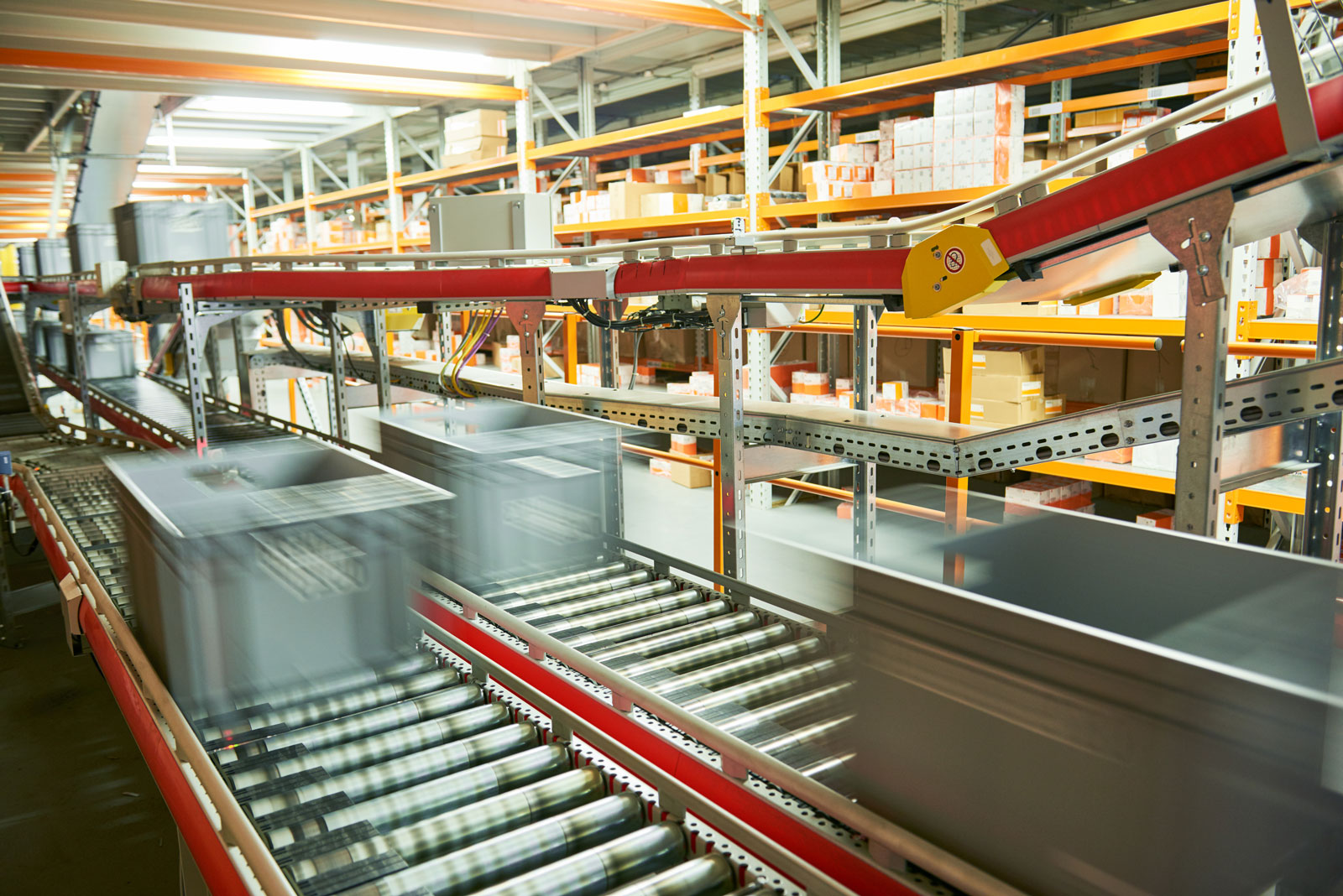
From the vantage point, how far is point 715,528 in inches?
164

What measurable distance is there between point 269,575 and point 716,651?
132cm

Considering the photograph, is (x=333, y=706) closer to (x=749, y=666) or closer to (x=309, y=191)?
(x=749, y=666)

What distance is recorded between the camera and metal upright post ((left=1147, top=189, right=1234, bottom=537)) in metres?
1.92

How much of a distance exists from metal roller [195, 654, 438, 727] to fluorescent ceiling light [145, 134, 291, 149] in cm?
1113

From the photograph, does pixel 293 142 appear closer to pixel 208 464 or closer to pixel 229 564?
pixel 208 464

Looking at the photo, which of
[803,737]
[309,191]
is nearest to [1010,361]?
[803,737]

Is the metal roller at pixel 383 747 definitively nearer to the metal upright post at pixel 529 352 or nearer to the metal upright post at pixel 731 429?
the metal upright post at pixel 731 429

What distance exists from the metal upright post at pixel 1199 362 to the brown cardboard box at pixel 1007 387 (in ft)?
8.78

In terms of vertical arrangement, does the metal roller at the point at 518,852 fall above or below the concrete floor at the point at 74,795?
above

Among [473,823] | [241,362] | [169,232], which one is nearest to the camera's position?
[473,823]

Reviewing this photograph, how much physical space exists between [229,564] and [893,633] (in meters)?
1.49

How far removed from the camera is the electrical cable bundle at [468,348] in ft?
14.7

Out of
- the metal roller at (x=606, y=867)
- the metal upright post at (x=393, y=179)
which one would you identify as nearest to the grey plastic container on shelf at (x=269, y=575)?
the metal roller at (x=606, y=867)

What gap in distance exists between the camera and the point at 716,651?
110 inches
